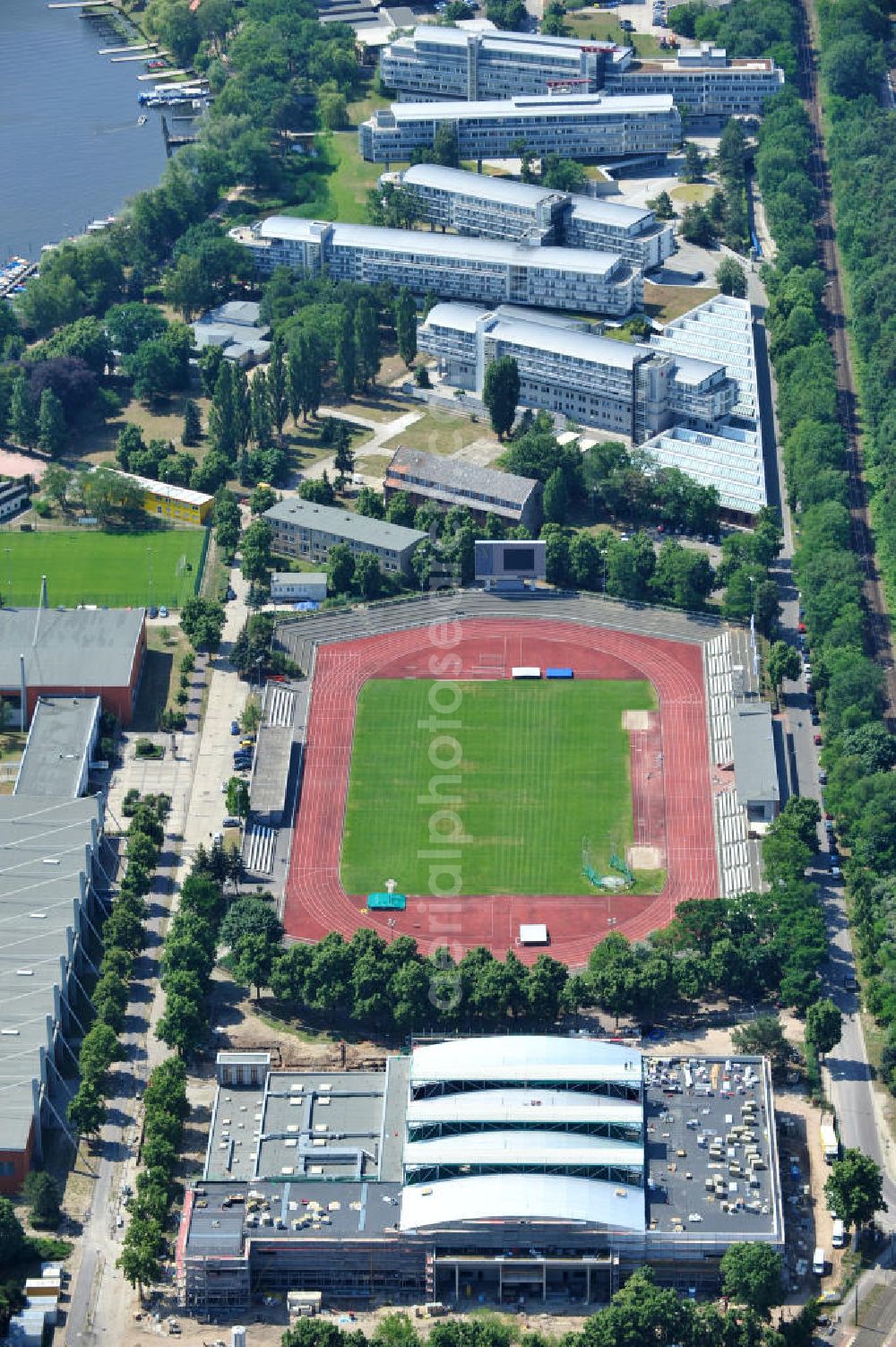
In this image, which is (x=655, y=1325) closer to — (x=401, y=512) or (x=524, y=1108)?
(x=524, y=1108)

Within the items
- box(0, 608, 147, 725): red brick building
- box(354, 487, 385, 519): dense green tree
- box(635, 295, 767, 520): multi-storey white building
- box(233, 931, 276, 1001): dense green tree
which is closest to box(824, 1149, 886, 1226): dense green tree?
box(233, 931, 276, 1001): dense green tree

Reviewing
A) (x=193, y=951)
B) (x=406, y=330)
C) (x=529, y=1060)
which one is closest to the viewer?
(x=529, y=1060)

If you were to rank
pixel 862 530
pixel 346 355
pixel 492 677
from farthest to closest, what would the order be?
pixel 346 355, pixel 862 530, pixel 492 677

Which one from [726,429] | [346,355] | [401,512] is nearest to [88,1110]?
[401,512]

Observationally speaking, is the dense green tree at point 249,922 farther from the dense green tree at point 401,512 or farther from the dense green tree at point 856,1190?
the dense green tree at point 401,512

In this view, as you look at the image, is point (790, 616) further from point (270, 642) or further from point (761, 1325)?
point (761, 1325)

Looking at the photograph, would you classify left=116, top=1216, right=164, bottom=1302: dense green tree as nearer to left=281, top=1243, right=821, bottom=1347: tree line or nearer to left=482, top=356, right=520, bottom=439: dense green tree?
left=281, top=1243, right=821, bottom=1347: tree line

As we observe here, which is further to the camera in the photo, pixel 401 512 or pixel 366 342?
pixel 366 342

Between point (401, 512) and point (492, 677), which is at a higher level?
point (401, 512)
